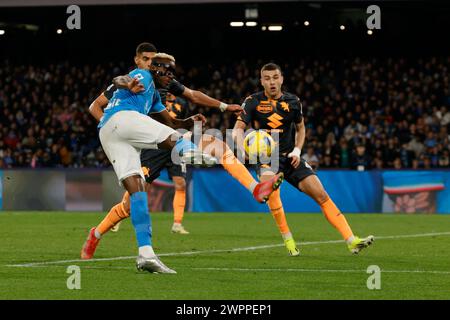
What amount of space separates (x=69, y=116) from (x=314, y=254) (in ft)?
66.7

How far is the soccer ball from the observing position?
1202 centimetres

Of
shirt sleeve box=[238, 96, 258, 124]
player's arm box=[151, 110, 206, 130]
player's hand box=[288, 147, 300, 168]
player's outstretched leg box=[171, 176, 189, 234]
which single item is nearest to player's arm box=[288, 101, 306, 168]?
player's hand box=[288, 147, 300, 168]

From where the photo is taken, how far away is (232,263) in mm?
11164

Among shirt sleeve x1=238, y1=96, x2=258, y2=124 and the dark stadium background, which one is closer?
shirt sleeve x1=238, y1=96, x2=258, y2=124

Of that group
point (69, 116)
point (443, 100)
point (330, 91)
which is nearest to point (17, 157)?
point (69, 116)

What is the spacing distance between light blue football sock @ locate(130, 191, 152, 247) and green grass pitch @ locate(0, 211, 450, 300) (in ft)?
1.11

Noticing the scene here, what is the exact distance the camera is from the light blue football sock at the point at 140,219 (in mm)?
9844

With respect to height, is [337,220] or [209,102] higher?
[209,102]

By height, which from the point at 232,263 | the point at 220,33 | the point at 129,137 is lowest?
the point at 232,263

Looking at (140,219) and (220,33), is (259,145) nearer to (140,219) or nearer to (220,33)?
(140,219)

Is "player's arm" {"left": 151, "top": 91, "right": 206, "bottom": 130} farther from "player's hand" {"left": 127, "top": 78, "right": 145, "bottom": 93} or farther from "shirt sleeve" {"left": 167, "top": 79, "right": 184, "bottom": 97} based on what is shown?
"player's hand" {"left": 127, "top": 78, "right": 145, "bottom": 93}

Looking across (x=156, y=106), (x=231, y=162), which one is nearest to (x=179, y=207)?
(x=156, y=106)

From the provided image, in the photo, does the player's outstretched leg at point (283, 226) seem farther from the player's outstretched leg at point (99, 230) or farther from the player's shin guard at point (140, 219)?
the player's shin guard at point (140, 219)

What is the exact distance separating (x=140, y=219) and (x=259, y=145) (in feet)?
8.56
